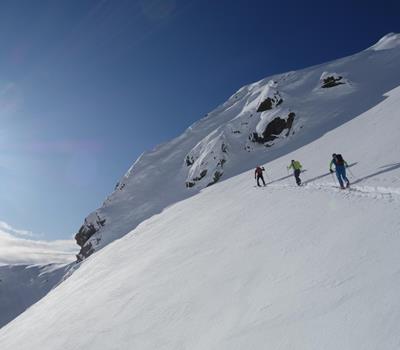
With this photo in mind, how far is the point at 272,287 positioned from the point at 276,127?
4572cm

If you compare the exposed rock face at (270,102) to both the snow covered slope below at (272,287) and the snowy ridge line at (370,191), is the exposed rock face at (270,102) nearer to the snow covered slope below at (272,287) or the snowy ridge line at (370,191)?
the snow covered slope below at (272,287)

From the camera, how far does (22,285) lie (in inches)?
4870

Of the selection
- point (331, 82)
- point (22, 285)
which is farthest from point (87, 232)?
point (22, 285)

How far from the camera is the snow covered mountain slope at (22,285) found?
354 feet

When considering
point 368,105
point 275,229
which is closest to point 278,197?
point 275,229

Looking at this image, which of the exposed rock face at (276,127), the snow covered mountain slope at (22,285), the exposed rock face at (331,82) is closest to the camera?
the exposed rock face at (276,127)

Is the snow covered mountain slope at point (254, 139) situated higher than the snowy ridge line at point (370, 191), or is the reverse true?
the snow covered mountain slope at point (254, 139)

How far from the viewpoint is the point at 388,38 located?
88125 millimetres

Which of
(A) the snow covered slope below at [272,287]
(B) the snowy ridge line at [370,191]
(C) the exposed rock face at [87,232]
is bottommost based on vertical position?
(A) the snow covered slope below at [272,287]

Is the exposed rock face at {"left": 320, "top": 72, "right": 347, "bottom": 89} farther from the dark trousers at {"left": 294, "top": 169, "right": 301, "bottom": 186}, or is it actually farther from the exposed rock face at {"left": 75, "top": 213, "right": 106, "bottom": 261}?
the exposed rock face at {"left": 75, "top": 213, "right": 106, "bottom": 261}

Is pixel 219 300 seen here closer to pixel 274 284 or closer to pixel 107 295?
pixel 274 284

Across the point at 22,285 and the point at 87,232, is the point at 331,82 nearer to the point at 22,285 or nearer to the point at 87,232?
the point at 87,232

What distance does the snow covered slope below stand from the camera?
5.55 meters

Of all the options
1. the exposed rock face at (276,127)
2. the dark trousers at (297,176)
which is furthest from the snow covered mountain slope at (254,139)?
the dark trousers at (297,176)
